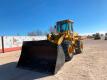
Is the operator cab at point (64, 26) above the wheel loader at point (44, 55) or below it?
above

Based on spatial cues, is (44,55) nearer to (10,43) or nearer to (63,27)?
Result: (63,27)

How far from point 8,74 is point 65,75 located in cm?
252

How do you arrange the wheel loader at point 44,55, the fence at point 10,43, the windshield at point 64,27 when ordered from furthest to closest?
1. the fence at point 10,43
2. the windshield at point 64,27
3. the wheel loader at point 44,55

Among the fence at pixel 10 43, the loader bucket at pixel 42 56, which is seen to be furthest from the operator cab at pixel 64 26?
the fence at pixel 10 43

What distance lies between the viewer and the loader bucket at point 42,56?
6.50m

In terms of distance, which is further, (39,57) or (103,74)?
(39,57)

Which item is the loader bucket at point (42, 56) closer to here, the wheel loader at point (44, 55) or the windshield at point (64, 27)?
the wheel loader at point (44, 55)

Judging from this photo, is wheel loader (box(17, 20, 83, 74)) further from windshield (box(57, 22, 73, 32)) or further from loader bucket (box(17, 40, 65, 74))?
windshield (box(57, 22, 73, 32))

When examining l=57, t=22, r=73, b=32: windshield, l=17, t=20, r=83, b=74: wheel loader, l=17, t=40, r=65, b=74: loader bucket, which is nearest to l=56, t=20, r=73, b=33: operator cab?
l=57, t=22, r=73, b=32: windshield

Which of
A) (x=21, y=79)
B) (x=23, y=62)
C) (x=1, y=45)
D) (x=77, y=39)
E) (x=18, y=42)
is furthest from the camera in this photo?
(x=18, y=42)

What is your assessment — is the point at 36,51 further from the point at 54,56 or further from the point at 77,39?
the point at 77,39

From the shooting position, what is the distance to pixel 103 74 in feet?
18.9

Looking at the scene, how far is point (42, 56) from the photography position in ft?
24.5

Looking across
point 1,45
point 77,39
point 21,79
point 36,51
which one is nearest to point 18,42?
point 1,45
